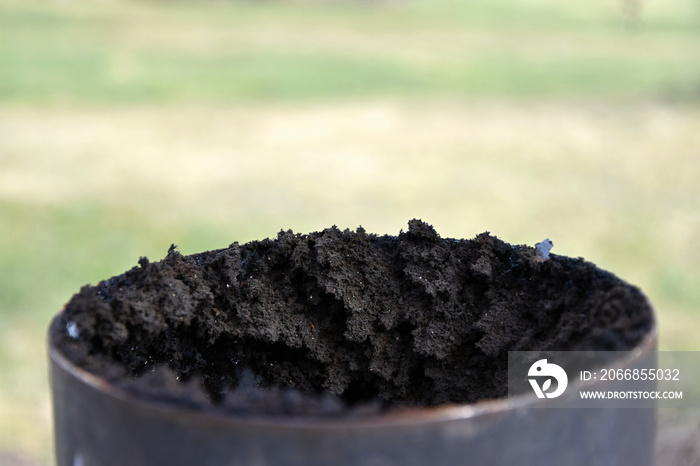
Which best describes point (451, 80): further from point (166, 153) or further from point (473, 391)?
point (473, 391)

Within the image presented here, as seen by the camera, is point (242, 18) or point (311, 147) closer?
point (311, 147)

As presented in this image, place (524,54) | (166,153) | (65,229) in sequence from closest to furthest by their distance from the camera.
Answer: (65,229) → (166,153) → (524,54)

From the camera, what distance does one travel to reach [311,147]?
588 cm

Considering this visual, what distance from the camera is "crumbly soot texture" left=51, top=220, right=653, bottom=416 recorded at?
41.6 inches

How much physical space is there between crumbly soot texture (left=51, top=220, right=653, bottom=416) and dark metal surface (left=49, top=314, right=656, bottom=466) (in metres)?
0.32

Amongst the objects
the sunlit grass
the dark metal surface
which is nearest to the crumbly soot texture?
the dark metal surface

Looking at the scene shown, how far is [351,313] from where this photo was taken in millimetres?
1214

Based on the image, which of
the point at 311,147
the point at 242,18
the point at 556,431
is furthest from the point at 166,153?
the point at 556,431

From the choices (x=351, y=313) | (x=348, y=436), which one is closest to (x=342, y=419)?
(x=348, y=436)

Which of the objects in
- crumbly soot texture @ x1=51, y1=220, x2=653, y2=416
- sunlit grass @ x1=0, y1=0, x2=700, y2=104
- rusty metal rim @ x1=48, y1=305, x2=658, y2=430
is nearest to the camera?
rusty metal rim @ x1=48, y1=305, x2=658, y2=430

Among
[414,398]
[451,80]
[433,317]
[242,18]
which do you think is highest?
[242,18]

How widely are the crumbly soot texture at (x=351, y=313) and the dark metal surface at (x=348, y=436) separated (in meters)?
0.32

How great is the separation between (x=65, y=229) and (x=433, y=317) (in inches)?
143

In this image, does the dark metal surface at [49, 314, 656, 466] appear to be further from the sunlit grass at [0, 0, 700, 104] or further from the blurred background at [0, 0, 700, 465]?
the sunlit grass at [0, 0, 700, 104]
